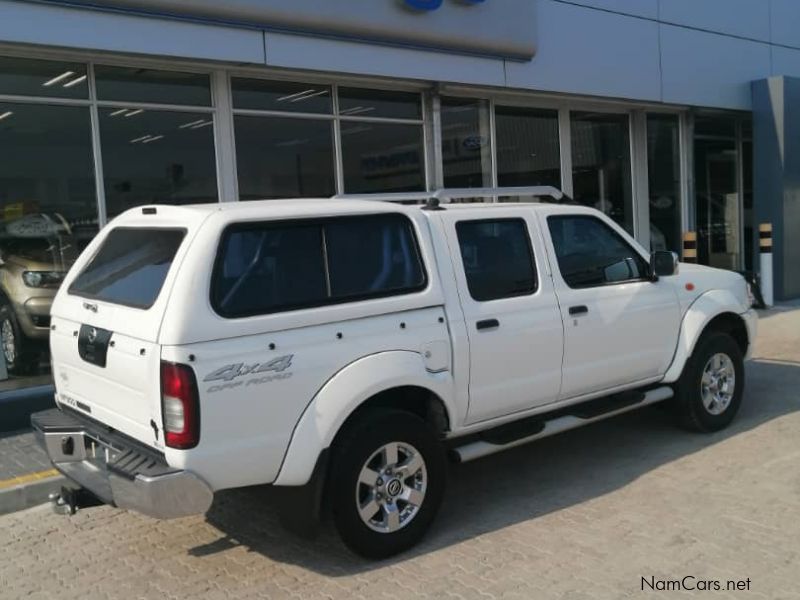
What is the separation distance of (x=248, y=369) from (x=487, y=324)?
160 centimetres

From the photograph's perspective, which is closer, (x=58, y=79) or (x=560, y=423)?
(x=560, y=423)

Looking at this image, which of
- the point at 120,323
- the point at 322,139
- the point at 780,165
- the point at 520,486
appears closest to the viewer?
the point at 120,323

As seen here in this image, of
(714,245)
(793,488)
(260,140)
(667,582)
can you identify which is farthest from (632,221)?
(667,582)

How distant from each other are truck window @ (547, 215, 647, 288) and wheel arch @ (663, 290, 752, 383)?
0.56 metres

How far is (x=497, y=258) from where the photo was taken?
198 inches

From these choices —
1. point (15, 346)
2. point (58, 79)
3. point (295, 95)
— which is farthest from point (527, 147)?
point (15, 346)

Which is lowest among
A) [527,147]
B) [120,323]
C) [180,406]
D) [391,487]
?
[391,487]

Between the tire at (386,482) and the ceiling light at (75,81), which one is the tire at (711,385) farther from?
the ceiling light at (75,81)

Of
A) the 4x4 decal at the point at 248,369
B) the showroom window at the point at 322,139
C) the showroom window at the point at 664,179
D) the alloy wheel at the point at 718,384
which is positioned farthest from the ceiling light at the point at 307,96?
the showroom window at the point at 664,179

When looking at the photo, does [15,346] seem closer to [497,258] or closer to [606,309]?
[497,258]

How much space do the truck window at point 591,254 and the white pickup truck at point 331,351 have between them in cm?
2

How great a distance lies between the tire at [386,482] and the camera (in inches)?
160

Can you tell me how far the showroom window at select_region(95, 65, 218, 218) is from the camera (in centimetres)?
790

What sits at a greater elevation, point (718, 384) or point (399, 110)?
point (399, 110)
